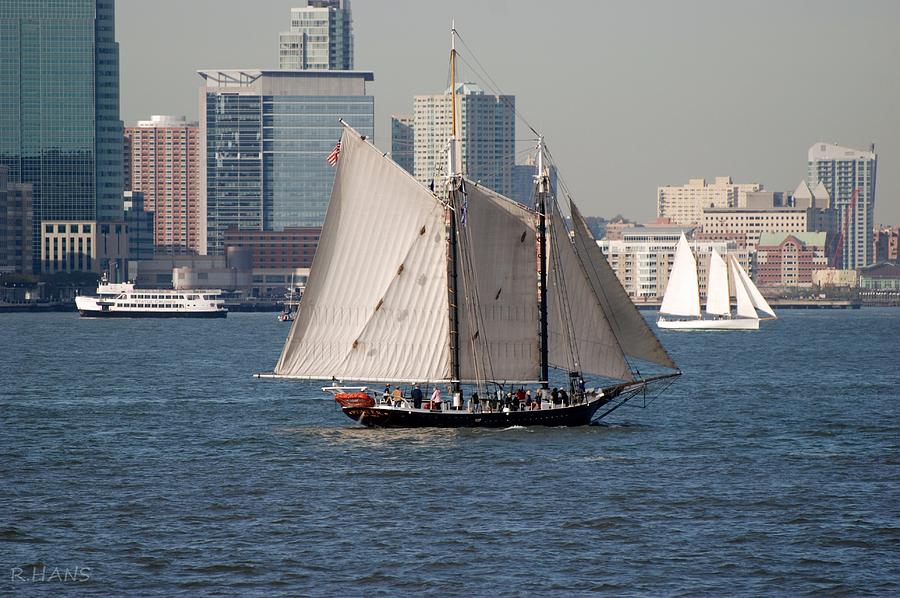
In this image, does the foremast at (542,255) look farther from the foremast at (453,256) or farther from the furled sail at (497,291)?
the foremast at (453,256)

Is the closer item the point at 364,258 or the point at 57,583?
the point at 57,583

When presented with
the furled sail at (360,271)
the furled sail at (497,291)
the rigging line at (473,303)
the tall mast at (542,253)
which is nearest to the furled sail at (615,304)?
the tall mast at (542,253)

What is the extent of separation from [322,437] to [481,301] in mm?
8576

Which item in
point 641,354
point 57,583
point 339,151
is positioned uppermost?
point 339,151

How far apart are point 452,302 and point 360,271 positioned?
13.0 feet

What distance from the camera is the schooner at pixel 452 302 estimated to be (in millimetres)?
64062

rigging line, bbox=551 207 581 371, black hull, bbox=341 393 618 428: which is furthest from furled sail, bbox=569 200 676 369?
black hull, bbox=341 393 618 428

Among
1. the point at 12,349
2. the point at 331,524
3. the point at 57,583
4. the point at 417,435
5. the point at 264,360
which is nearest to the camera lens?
the point at 57,583

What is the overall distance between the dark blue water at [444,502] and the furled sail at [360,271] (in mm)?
3530

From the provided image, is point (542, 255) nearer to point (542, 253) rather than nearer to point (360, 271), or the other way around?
point (542, 253)

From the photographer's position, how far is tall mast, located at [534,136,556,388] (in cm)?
6500

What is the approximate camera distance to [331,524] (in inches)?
1802

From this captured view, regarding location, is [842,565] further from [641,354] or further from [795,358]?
[795,358]

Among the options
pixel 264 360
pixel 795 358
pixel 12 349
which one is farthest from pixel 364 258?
pixel 12 349
